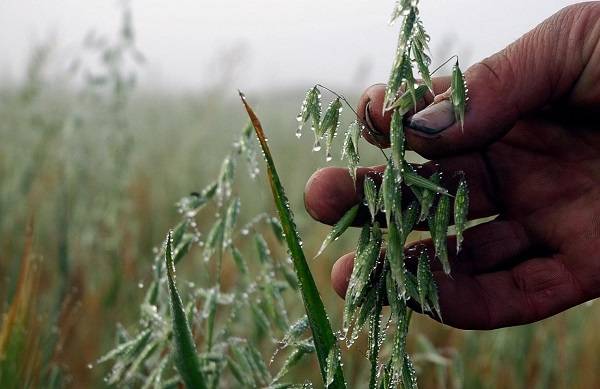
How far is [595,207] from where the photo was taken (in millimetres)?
1254

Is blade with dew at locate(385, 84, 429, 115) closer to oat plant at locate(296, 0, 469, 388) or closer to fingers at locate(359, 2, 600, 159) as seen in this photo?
oat plant at locate(296, 0, 469, 388)

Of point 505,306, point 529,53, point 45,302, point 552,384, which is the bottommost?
point 552,384

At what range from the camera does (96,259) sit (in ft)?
6.66

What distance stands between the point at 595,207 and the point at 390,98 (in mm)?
708

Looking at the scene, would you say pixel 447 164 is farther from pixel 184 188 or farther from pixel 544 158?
pixel 184 188

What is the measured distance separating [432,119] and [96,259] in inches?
54.4

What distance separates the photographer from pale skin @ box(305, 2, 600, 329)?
105 cm

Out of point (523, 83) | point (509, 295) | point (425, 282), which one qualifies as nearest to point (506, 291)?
point (509, 295)

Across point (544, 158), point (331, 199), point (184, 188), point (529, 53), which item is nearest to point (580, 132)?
point (544, 158)

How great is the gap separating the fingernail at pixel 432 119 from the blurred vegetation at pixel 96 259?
35 centimetres

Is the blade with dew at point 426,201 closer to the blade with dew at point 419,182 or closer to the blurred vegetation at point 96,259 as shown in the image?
the blade with dew at point 419,182

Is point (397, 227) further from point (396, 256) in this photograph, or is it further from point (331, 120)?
point (331, 120)

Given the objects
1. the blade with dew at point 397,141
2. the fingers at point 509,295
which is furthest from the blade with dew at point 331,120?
the fingers at point 509,295

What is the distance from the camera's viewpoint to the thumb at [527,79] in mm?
1038
